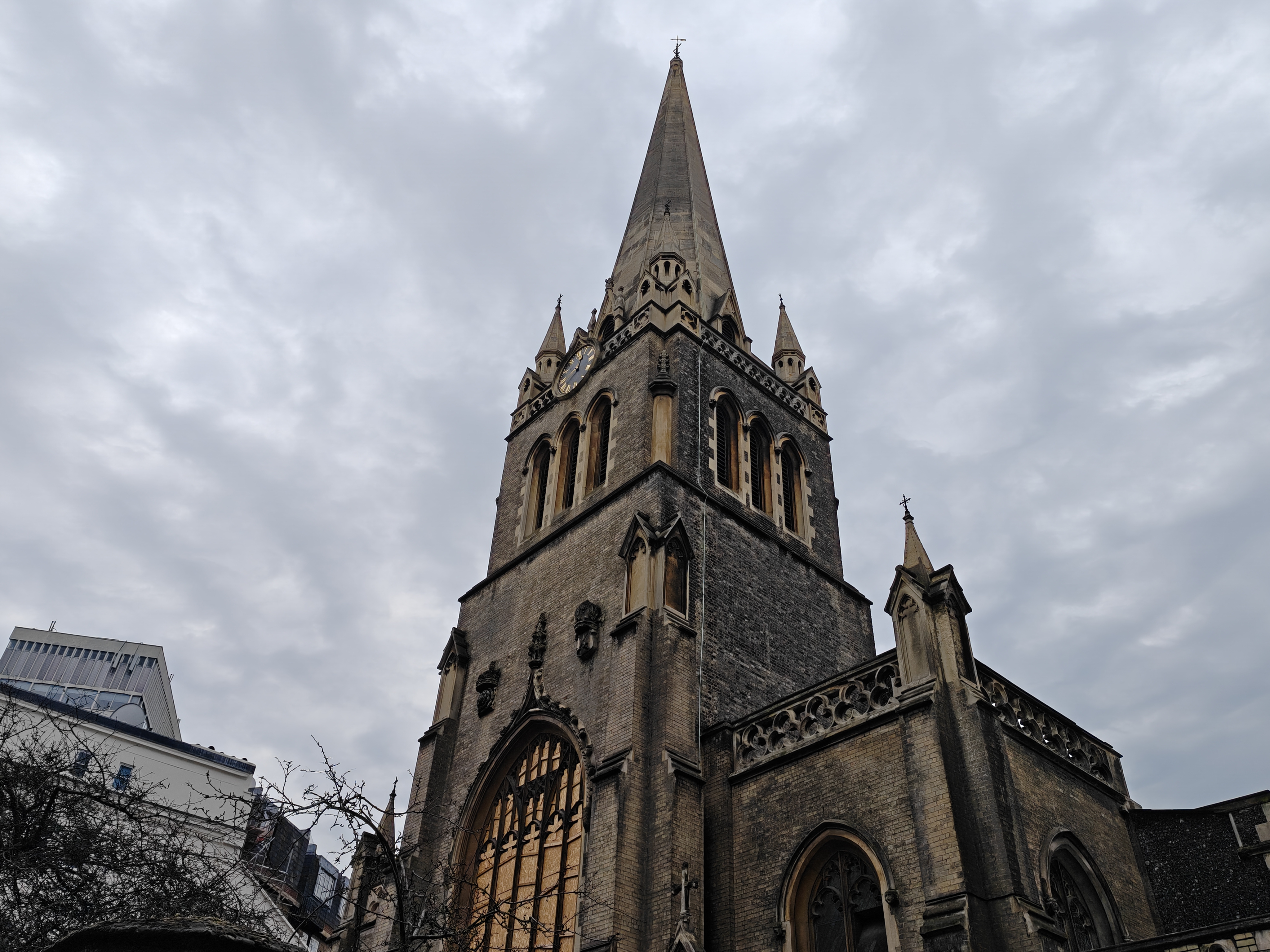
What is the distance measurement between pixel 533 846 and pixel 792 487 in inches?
429

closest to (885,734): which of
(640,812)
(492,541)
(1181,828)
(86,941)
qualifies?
(640,812)

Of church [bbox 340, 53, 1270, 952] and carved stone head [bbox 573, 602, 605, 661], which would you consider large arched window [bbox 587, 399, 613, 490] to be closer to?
church [bbox 340, 53, 1270, 952]

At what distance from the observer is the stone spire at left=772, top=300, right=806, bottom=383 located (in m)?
28.8

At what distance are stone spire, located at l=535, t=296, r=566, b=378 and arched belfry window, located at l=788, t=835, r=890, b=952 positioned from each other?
57.0 ft

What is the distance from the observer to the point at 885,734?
14133 millimetres

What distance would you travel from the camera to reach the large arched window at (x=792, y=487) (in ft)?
78.8

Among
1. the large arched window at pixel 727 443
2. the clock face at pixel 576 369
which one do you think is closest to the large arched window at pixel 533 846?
the large arched window at pixel 727 443

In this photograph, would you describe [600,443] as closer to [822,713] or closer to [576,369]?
[576,369]

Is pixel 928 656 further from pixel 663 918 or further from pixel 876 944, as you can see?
pixel 663 918

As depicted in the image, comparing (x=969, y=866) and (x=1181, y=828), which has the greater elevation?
(x=1181, y=828)

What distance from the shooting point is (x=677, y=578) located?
18.9m

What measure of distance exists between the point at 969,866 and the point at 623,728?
6.29 meters

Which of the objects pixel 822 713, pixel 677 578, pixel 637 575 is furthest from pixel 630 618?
pixel 822 713

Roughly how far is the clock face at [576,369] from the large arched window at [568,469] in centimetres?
117
